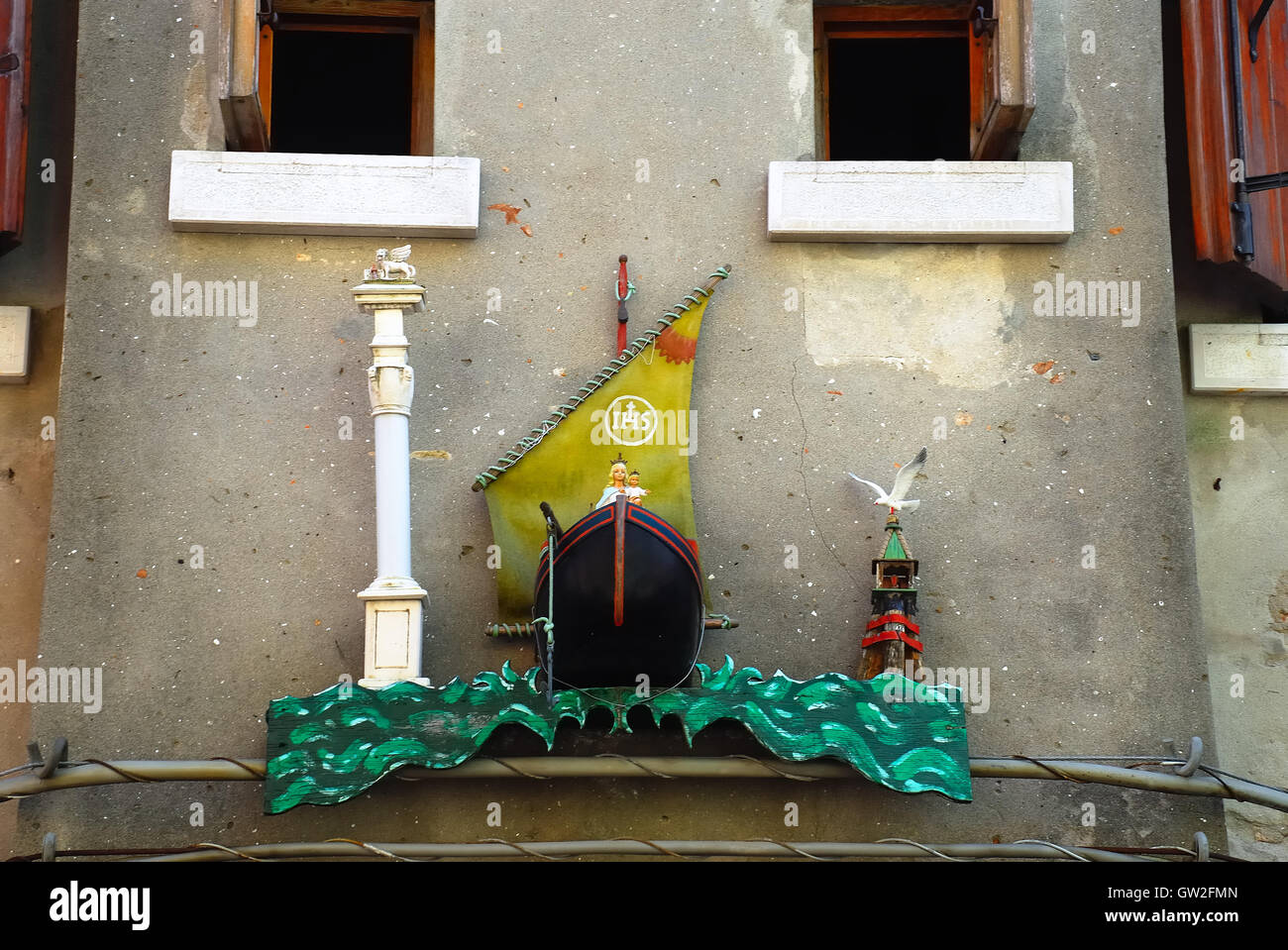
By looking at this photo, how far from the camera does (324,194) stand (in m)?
7.36

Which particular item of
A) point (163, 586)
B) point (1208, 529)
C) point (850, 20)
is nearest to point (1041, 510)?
point (1208, 529)

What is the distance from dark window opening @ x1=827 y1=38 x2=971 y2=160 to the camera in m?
9.76

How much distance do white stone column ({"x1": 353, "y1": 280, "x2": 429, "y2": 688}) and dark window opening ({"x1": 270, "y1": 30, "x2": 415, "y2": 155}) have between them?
2.41 m

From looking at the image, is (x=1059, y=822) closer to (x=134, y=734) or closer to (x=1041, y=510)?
(x=1041, y=510)

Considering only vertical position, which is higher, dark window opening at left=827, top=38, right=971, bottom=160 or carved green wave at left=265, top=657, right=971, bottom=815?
dark window opening at left=827, top=38, right=971, bottom=160

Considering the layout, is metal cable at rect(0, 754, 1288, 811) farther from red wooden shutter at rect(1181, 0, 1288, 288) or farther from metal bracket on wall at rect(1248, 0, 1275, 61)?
metal bracket on wall at rect(1248, 0, 1275, 61)

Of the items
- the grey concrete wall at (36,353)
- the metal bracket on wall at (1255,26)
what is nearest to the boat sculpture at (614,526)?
the grey concrete wall at (36,353)

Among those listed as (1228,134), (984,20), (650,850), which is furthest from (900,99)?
(650,850)

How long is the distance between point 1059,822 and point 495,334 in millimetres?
3283

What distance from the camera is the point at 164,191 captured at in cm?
744

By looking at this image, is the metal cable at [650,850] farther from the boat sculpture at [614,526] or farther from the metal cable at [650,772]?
the boat sculpture at [614,526]

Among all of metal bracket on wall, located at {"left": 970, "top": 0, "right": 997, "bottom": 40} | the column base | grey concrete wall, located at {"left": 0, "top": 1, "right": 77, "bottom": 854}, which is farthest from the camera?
metal bracket on wall, located at {"left": 970, "top": 0, "right": 997, "bottom": 40}

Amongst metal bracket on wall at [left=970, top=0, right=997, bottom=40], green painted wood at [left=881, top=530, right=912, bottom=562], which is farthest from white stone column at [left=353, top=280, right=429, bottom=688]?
metal bracket on wall at [left=970, top=0, right=997, bottom=40]

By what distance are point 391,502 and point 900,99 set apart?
17.1 feet
